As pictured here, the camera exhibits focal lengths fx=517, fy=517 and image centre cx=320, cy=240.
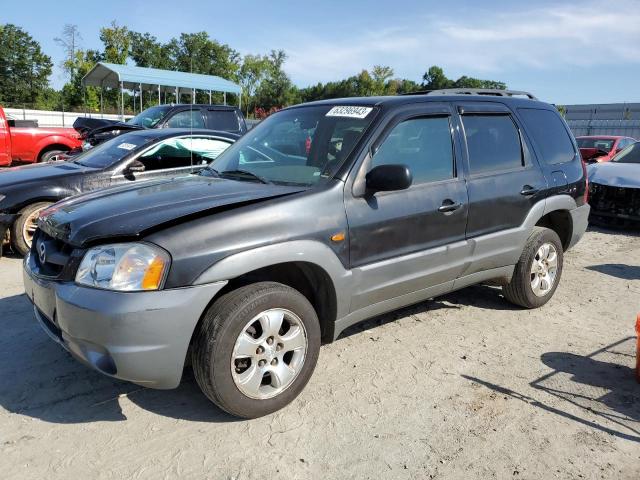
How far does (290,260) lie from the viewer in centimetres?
291

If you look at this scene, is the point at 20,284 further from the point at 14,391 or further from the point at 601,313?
the point at 601,313

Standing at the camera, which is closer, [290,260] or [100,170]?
[290,260]

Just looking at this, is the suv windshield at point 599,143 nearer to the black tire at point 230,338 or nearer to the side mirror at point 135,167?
the side mirror at point 135,167

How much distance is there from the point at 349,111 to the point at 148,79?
2050 centimetres

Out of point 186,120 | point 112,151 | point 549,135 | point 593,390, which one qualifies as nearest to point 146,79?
point 186,120

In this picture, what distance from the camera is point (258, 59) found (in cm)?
7431

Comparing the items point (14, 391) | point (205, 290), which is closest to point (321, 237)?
point (205, 290)

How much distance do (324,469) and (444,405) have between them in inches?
37.5

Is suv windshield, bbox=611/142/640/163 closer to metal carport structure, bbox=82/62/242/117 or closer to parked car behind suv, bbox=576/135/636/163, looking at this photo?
parked car behind suv, bbox=576/135/636/163

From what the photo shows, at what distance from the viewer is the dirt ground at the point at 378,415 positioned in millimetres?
2578

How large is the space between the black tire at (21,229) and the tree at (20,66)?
56803 millimetres

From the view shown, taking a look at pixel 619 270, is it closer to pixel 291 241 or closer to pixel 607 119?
pixel 291 241

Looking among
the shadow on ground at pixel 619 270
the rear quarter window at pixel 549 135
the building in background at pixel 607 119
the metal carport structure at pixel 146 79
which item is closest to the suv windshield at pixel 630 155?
the shadow on ground at pixel 619 270

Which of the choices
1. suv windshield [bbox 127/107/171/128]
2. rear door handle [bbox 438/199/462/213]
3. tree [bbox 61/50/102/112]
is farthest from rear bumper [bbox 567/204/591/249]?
tree [bbox 61/50/102/112]
